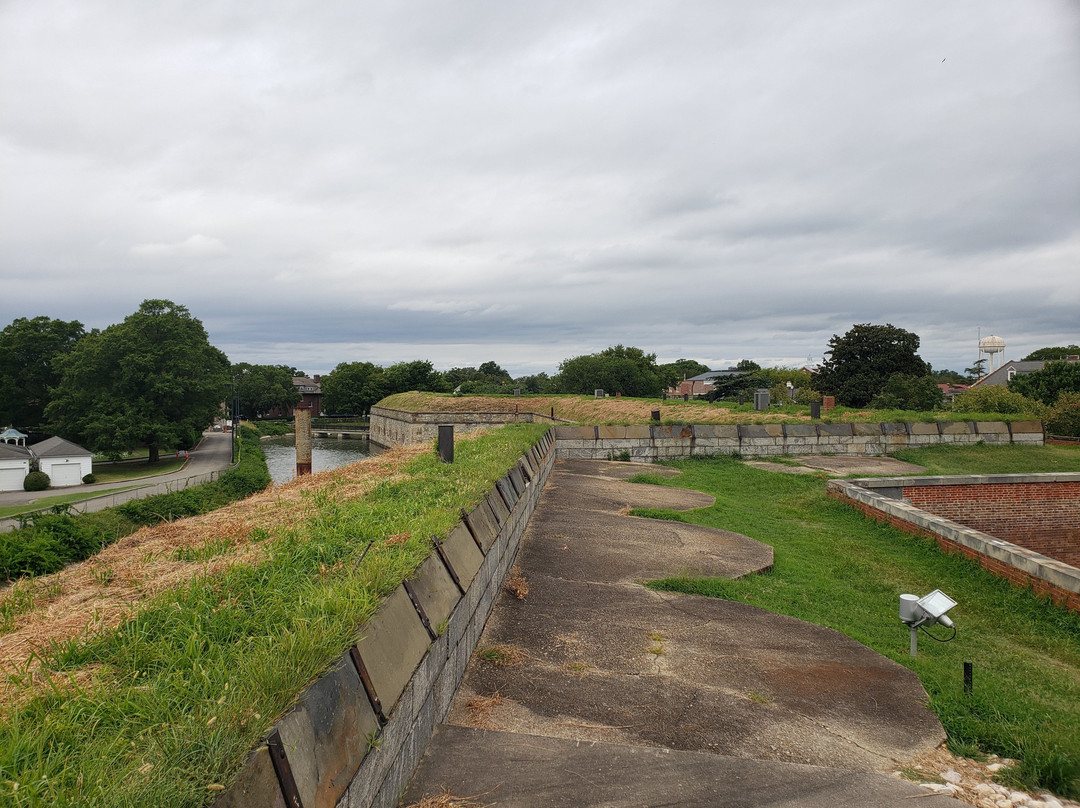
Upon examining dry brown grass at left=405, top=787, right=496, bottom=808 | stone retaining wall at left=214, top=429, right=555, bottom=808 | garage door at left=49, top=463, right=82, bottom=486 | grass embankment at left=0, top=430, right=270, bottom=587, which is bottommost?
garage door at left=49, top=463, right=82, bottom=486

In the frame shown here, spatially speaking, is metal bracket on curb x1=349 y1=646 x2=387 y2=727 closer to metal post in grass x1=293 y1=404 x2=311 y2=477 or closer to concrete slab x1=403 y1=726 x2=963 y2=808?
concrete slab x1=403 y1=726 x2=963 y2=808

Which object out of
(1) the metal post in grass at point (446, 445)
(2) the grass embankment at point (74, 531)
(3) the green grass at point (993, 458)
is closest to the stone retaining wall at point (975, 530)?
(3) the green grass at point (993, 458)

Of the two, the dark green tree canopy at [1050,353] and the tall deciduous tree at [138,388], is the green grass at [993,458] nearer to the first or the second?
the tall deciduous tree at [138,388]

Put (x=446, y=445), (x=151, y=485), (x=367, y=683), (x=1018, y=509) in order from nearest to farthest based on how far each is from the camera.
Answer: (x=367, y=683)
(x=446, y=445)
(x=1018, y=509)
(x=151, y=485)

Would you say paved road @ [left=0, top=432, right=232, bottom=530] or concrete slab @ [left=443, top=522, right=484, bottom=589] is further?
paved road @ [left=0, top=432, right=232, bottom=530]

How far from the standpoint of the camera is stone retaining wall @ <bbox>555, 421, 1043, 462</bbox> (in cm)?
1585

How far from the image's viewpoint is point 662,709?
3439 mm

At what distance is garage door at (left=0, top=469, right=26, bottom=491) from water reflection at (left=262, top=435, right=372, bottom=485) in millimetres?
14391

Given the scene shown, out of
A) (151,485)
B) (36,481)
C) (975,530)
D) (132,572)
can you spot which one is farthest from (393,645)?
(36,481)

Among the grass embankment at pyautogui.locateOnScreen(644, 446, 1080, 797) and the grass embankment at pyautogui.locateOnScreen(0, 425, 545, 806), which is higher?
the grass embankment at pyautogui.locateOnScreen(0, 425, 545, 806)

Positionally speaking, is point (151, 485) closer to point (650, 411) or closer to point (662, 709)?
point (650, 411)

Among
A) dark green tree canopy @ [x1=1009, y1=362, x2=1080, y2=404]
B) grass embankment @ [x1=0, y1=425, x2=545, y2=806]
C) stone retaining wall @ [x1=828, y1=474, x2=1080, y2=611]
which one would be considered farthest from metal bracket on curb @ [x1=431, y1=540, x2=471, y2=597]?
dark green tree canopy @ [x1=1009, y1=362, x2=1080, y2=404]

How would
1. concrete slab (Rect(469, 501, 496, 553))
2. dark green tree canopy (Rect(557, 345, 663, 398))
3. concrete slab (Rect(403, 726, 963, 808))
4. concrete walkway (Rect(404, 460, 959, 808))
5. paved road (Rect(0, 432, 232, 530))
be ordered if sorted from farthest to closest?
1. dark green tree canopy (Rect(557, 345, 663, 398))
2. paved road (Rect(0, 432, 232, 530))
3. concrete slab (Rect(469, 501, 496, 553))
4. concrete walkway (Rect(404, 460, 959, 808))
5. concrete slab (Rect(403, 726, 963, 808))

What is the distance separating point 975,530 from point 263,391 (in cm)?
10131
